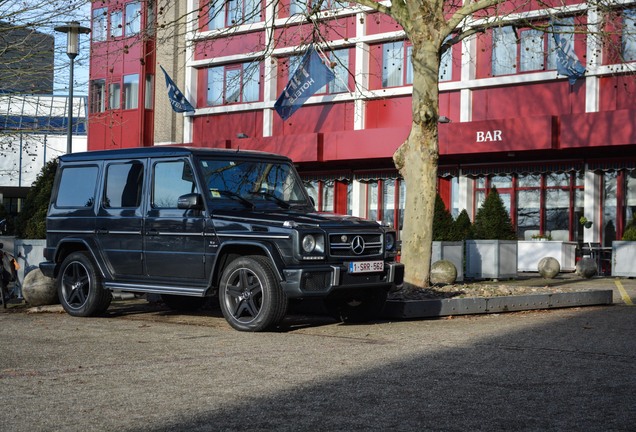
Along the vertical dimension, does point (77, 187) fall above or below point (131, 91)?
below

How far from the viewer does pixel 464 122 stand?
32156mm

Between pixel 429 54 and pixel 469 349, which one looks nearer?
pixel 469 349

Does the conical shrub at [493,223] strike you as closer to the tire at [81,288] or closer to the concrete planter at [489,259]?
the concrete planter at [489,259]

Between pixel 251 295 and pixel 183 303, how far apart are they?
330cm

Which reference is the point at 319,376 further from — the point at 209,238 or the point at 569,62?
the point at 569,62

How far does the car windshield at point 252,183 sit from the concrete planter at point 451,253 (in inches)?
431

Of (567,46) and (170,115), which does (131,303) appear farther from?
(170,115)

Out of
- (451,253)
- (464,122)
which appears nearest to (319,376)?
(451,253)

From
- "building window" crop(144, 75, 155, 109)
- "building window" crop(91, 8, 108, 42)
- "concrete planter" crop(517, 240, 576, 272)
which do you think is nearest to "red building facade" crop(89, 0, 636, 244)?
"building window" crop(91, 8, 108, 42)

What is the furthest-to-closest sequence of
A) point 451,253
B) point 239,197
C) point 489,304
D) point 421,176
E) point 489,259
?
point 489,259 → point 451,253 → point 421,176 → point 489,304 → point 239,197

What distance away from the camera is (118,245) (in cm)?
1241

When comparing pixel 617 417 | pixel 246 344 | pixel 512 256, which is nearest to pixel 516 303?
pixel 246 344

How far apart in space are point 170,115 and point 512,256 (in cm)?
2217

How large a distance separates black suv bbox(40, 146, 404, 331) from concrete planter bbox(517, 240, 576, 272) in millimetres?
18806
